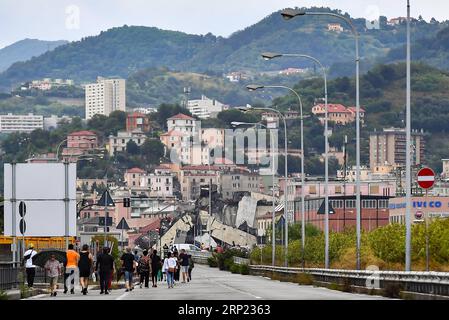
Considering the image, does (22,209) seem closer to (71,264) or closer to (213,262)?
(71,264)

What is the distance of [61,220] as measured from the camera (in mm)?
50750

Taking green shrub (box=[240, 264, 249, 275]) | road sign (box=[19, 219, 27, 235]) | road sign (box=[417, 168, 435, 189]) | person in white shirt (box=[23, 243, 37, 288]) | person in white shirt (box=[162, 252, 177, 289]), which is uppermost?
road sign (box=[417, 168, 435, 189])

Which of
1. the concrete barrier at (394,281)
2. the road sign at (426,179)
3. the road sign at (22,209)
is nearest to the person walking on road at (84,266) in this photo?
the road sign at (22,209)

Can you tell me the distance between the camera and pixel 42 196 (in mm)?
50688

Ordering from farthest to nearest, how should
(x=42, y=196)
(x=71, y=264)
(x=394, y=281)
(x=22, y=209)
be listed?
(x=42, y=196), (x=22, y=209), (x=71, y=264), (x=394, y=281)

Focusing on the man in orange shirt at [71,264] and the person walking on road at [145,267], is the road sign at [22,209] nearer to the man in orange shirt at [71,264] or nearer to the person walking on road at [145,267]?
the man in orange shirt at [71,264]

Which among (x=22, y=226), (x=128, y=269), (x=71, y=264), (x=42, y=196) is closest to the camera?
(x=22, y=226)

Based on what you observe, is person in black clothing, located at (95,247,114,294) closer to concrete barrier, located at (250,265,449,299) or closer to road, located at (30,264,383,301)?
road, located at (30,264,383,301)

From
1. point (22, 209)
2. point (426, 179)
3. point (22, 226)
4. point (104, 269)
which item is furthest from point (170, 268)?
point (426, 179)

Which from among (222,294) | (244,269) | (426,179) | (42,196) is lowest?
(244,269)

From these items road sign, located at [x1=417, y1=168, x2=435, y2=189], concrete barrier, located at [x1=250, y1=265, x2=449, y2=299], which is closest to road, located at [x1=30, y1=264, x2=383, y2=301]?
concrete barrier, located at [x1=250, y1=265, x2=449, y2=299]

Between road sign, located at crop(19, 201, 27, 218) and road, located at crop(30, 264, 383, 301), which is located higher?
road sign, located at crop(19, 201, 27, 218)

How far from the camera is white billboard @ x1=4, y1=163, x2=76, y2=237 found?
50.5 metres
